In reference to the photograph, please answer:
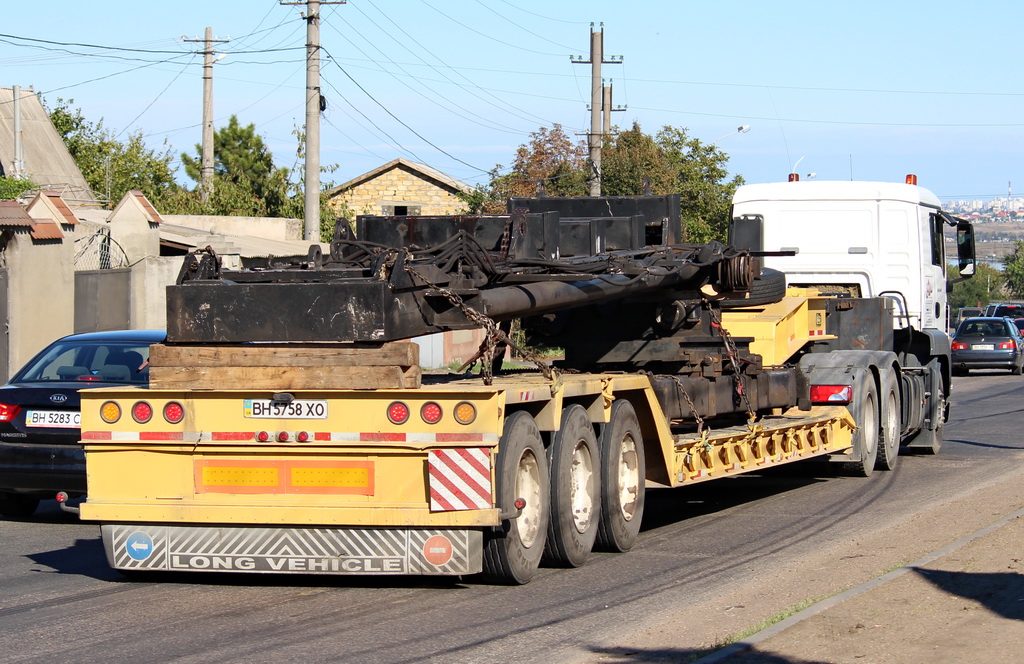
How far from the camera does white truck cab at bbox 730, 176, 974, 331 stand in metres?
16.7

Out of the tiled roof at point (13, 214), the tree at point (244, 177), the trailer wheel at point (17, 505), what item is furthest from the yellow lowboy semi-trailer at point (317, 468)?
the tree at point (244, 177)

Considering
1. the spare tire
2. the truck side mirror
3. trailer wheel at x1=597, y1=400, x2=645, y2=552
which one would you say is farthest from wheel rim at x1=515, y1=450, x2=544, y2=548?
the truck side mirror

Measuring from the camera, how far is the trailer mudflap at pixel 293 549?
7824 millimetres

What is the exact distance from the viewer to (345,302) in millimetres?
7910

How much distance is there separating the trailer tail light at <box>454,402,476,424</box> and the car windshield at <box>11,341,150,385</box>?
457 cm

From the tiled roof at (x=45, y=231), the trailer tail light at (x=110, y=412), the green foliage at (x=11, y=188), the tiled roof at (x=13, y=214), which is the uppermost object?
the green foliage at (x=11, y=188)

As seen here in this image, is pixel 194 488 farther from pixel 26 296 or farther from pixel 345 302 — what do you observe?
pixel 26 296

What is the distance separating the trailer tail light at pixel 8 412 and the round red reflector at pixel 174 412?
3314 mm

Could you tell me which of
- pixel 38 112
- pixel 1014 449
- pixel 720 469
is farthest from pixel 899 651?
pixel 38 112

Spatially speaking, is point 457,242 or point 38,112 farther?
point 38,112

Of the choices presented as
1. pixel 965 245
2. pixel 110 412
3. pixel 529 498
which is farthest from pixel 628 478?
pixel 965 245

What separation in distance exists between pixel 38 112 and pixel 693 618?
5243cm

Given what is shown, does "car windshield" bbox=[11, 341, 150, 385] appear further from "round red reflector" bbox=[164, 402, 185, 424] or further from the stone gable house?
the stone gable house

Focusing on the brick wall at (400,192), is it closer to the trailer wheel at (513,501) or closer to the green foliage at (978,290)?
the trailer wheel at (513,501)
